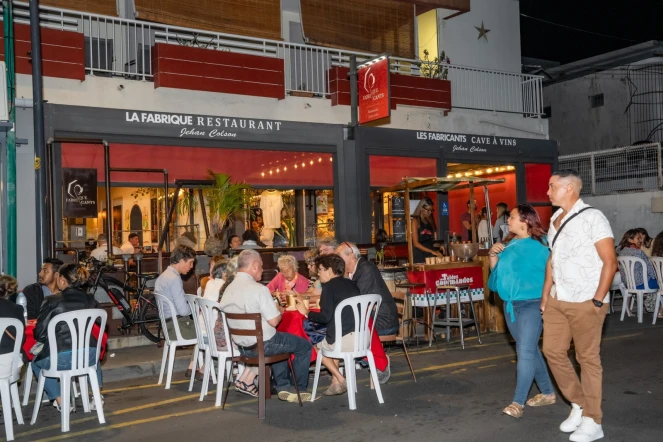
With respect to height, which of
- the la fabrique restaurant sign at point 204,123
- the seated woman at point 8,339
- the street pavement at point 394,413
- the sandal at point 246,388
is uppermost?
the la fabrique restaurant sign at point 204,123

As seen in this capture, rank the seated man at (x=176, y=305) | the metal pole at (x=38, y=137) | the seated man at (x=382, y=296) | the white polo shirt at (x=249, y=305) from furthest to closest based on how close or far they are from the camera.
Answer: the metal pole at (x=38, y=137) → the seated man at (x=176, y=305) → the seated man at (x=382, y=296) → the white polo shirt at (x=249, y=305)

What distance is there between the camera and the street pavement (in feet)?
19.1

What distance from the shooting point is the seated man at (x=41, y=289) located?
316 inches

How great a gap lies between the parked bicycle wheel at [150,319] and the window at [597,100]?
59.0ft

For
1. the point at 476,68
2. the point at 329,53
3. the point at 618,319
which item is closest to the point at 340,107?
the point at 329,53

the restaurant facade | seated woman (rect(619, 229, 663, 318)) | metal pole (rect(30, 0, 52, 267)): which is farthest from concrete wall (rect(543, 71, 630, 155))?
metal pole (rect(30, 0, 52, 267))

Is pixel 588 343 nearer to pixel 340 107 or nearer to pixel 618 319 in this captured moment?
pixel 618 319

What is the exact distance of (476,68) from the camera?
701 inches

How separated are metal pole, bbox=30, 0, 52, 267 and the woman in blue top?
7739mm

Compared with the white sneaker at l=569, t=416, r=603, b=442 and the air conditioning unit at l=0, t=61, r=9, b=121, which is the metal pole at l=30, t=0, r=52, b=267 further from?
the white sneaker at l=569, t=416, r=603, b=442

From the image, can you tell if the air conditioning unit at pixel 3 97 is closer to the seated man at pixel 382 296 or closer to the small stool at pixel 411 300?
the small stool at pixel 411 300

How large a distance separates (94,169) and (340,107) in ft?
18.9

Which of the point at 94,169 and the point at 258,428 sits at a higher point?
the point at 94,169

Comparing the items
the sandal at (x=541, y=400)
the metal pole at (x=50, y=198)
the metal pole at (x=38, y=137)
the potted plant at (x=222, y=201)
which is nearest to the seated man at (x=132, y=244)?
the potted plant at (x=222, y=201)
